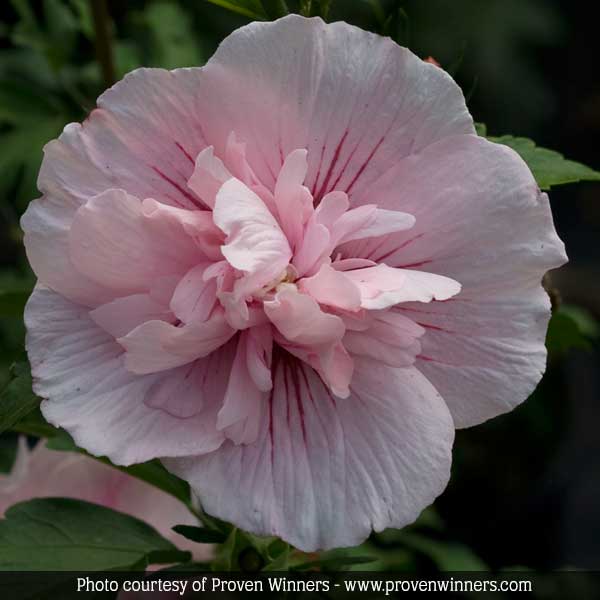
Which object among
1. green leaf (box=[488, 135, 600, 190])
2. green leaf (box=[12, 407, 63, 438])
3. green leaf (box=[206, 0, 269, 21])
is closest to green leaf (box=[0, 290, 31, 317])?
green leaf (box=[12, 407, 63, 438])

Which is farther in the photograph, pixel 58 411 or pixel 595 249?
pixel 595 249

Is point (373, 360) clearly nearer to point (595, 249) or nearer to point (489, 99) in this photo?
point (489, 99)

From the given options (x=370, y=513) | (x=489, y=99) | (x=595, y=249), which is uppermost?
(x=370, y=513)

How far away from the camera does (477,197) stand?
2.32ft

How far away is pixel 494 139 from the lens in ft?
2.67

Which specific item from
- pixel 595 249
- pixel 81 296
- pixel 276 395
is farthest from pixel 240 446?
pixel 595 249

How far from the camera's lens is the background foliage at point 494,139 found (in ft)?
2.98

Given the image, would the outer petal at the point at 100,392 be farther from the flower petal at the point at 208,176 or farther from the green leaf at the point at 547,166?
the green leaf at the point at 547,166

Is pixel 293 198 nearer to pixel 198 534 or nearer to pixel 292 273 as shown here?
pixel 292 273

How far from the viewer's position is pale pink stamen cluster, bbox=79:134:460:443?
666 millimetres

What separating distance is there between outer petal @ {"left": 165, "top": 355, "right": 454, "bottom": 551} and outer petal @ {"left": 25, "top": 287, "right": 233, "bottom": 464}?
24 mm

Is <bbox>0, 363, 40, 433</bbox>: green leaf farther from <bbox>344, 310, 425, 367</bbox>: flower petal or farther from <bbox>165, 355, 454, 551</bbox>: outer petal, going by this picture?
<bbox>344, 310, 425, 367</bbox>: flower petal

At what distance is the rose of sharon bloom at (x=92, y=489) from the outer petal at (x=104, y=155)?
14.2 inches

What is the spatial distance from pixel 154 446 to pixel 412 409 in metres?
0.19
